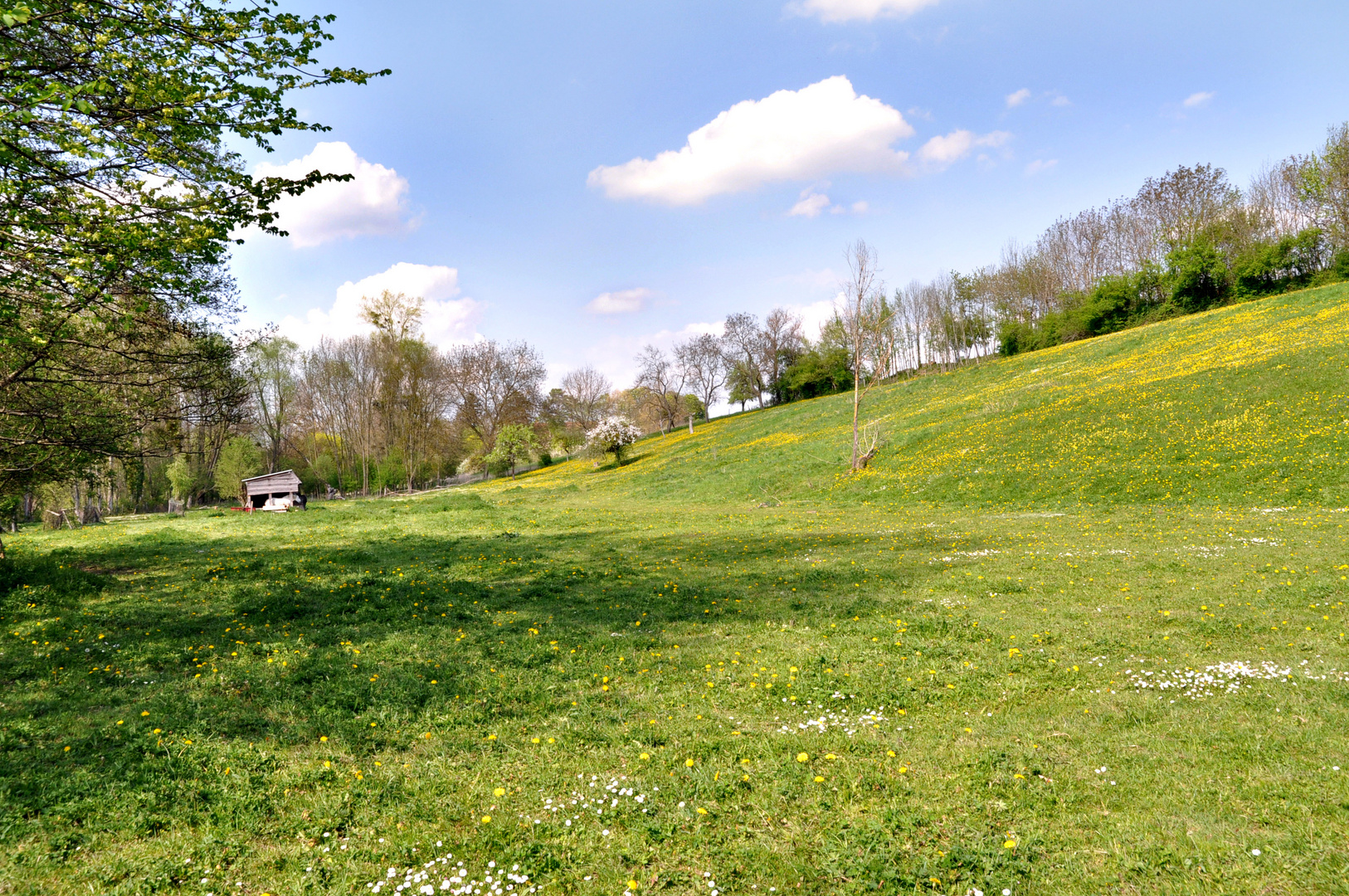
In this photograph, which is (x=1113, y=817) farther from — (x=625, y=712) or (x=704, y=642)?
(x=704, y=642)

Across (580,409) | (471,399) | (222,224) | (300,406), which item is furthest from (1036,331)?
(300,406)

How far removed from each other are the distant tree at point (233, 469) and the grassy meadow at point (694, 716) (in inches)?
1946

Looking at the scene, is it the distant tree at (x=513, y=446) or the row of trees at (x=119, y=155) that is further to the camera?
the distant tree at (x=513, y=446)

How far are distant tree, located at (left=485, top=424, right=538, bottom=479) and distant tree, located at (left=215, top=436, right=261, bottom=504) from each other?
24.5 metres

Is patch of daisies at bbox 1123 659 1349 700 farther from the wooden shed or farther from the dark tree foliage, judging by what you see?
the wooden shed

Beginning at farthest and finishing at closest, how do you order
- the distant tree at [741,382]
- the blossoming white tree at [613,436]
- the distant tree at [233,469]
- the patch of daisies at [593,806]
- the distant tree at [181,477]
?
the distant tree at [741,382] → the blossoming white tree at [613,436] → the distant tree at [233,469] → the distant tree at [181,477] → the patch of daisies at [593,806]

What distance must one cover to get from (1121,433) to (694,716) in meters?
28.3

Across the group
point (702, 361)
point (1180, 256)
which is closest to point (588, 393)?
point (702, 361)

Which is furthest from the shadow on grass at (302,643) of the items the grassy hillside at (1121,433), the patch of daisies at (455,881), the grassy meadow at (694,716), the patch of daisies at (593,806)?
the grassy hillside at (1121,433)

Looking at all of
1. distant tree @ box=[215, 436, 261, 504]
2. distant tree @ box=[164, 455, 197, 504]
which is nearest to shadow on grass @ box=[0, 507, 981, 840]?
distant tree @ box=[164, 455, 197, 504]

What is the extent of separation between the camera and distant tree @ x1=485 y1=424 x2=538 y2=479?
75812 millimetres

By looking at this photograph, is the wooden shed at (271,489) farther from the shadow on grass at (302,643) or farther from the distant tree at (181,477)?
the shadow on grass at (302,643)

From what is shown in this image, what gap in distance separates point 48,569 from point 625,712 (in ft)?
46.7

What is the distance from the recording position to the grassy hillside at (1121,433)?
22.6 meters
